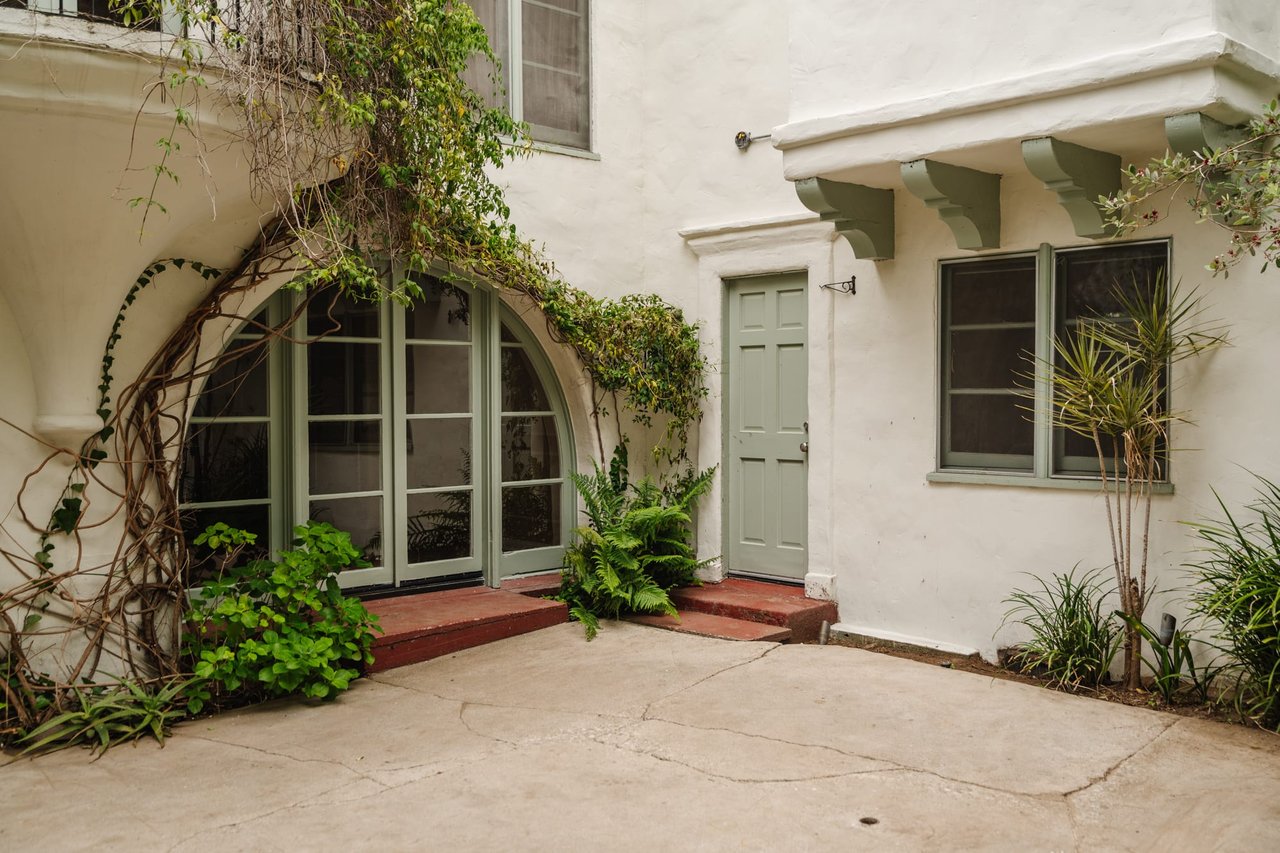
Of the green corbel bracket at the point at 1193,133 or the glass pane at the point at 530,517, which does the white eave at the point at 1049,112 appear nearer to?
the green corbel bracket at the point at 1193,133

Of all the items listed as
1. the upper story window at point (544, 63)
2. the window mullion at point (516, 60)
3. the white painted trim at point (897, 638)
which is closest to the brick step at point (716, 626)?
the white painted trim at point (897, 638)

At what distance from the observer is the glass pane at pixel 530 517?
750cm

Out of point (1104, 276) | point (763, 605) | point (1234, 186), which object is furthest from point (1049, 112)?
point (763, 605)

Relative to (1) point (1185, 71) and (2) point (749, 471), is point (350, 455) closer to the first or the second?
(2) point (749, 471)

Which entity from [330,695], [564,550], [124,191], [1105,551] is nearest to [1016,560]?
[1105,551]

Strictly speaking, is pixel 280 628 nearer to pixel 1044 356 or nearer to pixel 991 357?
pixel 991 357

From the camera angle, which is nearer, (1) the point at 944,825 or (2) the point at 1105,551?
(1) the point at 944,825

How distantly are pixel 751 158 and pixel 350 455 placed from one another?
3304mm

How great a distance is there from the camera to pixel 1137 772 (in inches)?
175

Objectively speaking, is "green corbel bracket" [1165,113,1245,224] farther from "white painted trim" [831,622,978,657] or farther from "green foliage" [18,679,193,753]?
"green foliage" [18,679,193,753]

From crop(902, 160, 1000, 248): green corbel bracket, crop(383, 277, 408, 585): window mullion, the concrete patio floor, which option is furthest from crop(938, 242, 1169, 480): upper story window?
crop(383, 277, 408, 585): window mullion

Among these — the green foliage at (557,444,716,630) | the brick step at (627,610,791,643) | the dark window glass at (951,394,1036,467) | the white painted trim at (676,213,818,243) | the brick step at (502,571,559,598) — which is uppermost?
the white painted trim at (676,213,818,243)

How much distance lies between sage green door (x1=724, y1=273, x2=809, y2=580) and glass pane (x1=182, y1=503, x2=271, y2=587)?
312cm

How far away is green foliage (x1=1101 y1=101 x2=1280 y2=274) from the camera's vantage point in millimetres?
4777
